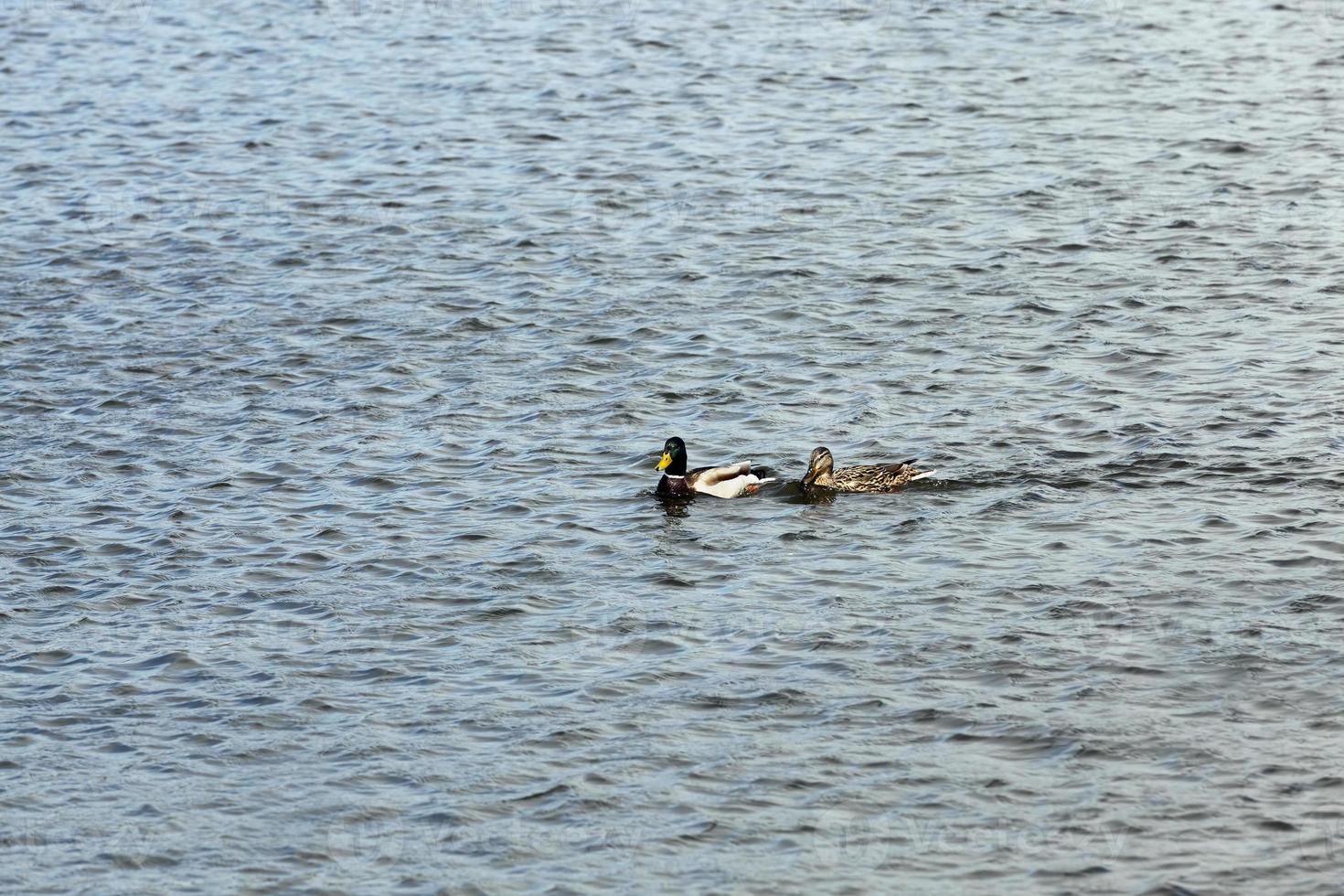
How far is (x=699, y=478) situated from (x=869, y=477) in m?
1.57

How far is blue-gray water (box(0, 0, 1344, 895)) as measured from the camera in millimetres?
12531

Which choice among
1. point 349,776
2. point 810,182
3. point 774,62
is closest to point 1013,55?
point 774,62

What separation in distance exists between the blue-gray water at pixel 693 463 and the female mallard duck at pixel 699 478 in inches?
9.5

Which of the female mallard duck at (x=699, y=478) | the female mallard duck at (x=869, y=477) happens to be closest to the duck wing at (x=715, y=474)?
the female mallard duck at (x=699, y=478)

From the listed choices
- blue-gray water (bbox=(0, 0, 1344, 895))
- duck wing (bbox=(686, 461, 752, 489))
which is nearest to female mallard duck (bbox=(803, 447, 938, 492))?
blue-gray water (bbox=(0, 0, 1344, 895))

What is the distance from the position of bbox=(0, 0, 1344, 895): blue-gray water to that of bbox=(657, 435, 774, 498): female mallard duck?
0.24 m

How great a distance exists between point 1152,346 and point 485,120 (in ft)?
47.2

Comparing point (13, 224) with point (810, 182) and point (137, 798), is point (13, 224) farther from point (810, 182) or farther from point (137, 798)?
point (137, 798)

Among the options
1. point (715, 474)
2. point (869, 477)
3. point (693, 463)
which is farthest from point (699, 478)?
point (869, 477)

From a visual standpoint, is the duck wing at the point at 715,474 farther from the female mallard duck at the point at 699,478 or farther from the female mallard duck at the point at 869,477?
the female mallard duck at the point at 869,477

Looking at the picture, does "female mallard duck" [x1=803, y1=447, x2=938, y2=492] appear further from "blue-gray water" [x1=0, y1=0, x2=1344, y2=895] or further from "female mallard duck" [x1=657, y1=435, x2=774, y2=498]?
"female mallard duck" [x1=657, y1=435, x2=774, y2=498]

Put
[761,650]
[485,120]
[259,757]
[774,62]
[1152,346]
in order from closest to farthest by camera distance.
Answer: [259,757] < [761,650] < [1152,346] < [485,120] < [774,62]

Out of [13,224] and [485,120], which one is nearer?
[13,224]

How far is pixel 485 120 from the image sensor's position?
32188mm
